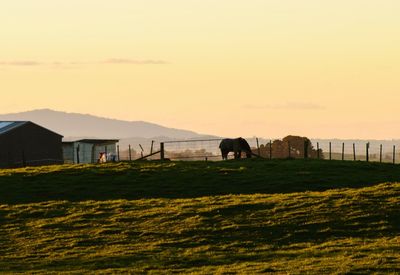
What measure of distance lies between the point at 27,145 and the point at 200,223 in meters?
73.1

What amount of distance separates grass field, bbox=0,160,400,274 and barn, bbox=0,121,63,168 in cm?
4169

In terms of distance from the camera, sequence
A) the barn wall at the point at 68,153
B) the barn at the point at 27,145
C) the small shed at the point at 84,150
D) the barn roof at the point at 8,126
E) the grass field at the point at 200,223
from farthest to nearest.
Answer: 1. the barn wall at the point at 68,153
2. the small shed at the point at 84,150
3. the barn roof at the point at 8,126
4. the barn at the point at 27,145
5. the grass field at the point at 200,223

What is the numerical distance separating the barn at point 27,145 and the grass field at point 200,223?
41692mm

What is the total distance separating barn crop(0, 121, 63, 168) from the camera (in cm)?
11100

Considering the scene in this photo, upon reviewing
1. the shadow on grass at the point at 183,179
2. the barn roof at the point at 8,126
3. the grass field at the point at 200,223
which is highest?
the barn roof at the point at 8,126

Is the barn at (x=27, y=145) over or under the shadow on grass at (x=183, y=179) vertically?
over

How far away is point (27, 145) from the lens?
380 feet

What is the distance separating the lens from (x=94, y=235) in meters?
44.5

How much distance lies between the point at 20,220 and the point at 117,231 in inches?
310

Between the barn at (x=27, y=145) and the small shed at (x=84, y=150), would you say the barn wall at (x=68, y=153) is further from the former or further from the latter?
the barn at (x=27, y=145)

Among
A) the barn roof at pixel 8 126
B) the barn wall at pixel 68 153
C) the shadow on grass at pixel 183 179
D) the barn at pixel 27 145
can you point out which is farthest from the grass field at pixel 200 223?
the barn wall at pixel 68 153

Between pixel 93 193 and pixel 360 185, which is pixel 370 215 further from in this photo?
pixel 93 193

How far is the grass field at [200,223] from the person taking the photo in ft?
117

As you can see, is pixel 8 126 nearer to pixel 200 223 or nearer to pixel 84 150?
pixel 84 150
